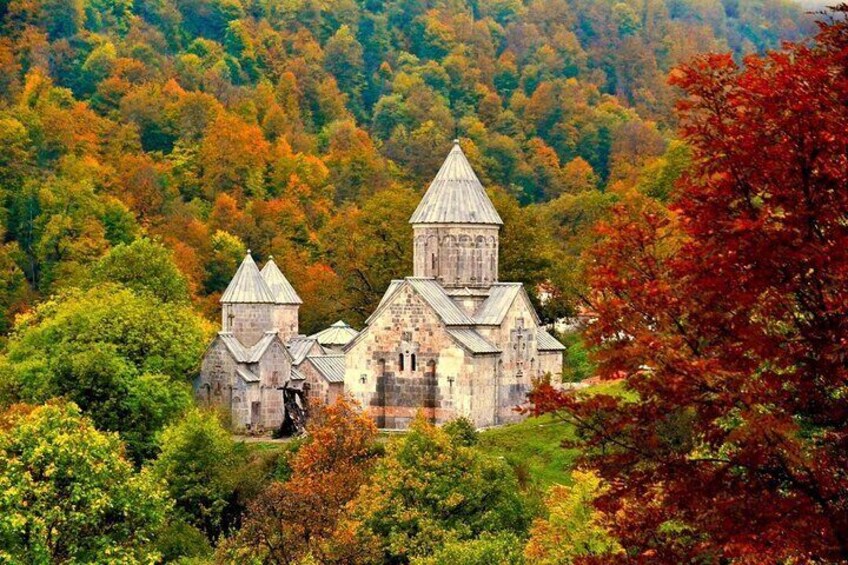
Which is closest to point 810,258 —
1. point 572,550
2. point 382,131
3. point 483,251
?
point 572,550

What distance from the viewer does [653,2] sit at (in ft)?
626

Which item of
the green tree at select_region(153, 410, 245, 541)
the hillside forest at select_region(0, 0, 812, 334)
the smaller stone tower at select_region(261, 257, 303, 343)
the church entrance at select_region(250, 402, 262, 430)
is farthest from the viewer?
the hillside forest at select_region(0, 0, 812, 334)

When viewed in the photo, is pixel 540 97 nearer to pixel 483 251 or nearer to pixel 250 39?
pixel 250 39

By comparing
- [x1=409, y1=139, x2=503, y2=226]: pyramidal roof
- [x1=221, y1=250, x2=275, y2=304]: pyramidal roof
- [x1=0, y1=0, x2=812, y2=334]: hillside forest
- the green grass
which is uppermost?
[x1=0, y1=0, x2=812, y2=334]: hillside forest

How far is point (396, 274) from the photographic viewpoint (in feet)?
222

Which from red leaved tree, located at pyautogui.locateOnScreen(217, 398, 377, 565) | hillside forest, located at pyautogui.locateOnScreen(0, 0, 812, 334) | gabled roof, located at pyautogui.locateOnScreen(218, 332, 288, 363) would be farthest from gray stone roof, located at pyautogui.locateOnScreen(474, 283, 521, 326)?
hillside forest, located at pyautogui.locateOnScreen(0, 0, 812, 334)

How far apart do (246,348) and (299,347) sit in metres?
1.83

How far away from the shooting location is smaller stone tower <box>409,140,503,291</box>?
50969mm

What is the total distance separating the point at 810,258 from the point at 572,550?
18.4 metres

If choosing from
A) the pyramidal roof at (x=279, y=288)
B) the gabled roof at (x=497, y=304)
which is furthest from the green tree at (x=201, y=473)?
the pyramidal roof at (x=279, y=288)

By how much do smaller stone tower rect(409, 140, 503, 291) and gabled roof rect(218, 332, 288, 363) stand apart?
240 inches

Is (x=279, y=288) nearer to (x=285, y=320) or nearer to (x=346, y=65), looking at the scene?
(x=285, y=320)

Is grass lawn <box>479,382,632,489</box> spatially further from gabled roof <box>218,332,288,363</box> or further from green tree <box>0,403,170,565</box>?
green tree <box>0,403,170,565</box>

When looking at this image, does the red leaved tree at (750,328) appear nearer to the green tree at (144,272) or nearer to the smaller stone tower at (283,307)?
the smaller stone tower at (283,307)
